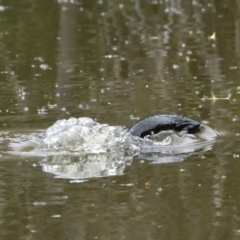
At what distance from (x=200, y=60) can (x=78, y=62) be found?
6.04 feet

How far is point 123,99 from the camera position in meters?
8.95

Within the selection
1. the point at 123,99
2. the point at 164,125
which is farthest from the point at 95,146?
the point at 123,99

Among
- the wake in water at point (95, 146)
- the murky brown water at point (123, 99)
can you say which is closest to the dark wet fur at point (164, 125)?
the wake in water at point (95, 146)

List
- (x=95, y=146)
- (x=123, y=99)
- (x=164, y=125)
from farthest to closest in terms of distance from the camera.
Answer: (x=123, y=99)
(x=164, y=125)
(x=95, y=146)

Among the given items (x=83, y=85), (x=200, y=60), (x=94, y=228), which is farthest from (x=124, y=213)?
(x=200, y=60)

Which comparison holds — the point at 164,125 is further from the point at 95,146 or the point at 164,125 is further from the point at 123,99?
the point at 123,99

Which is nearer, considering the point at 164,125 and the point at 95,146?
the point at 95,146

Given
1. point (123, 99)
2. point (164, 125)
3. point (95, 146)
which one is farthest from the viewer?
point (123, 99)

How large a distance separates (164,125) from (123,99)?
5.37 feet

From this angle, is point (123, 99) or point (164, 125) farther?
point (123, 99)

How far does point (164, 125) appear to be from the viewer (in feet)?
24.2

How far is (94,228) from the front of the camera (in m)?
4.92

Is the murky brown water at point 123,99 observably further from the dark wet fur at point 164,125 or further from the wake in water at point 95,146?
the dark wet fur at point 164,125

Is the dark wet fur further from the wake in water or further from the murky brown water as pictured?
the murky brown water
